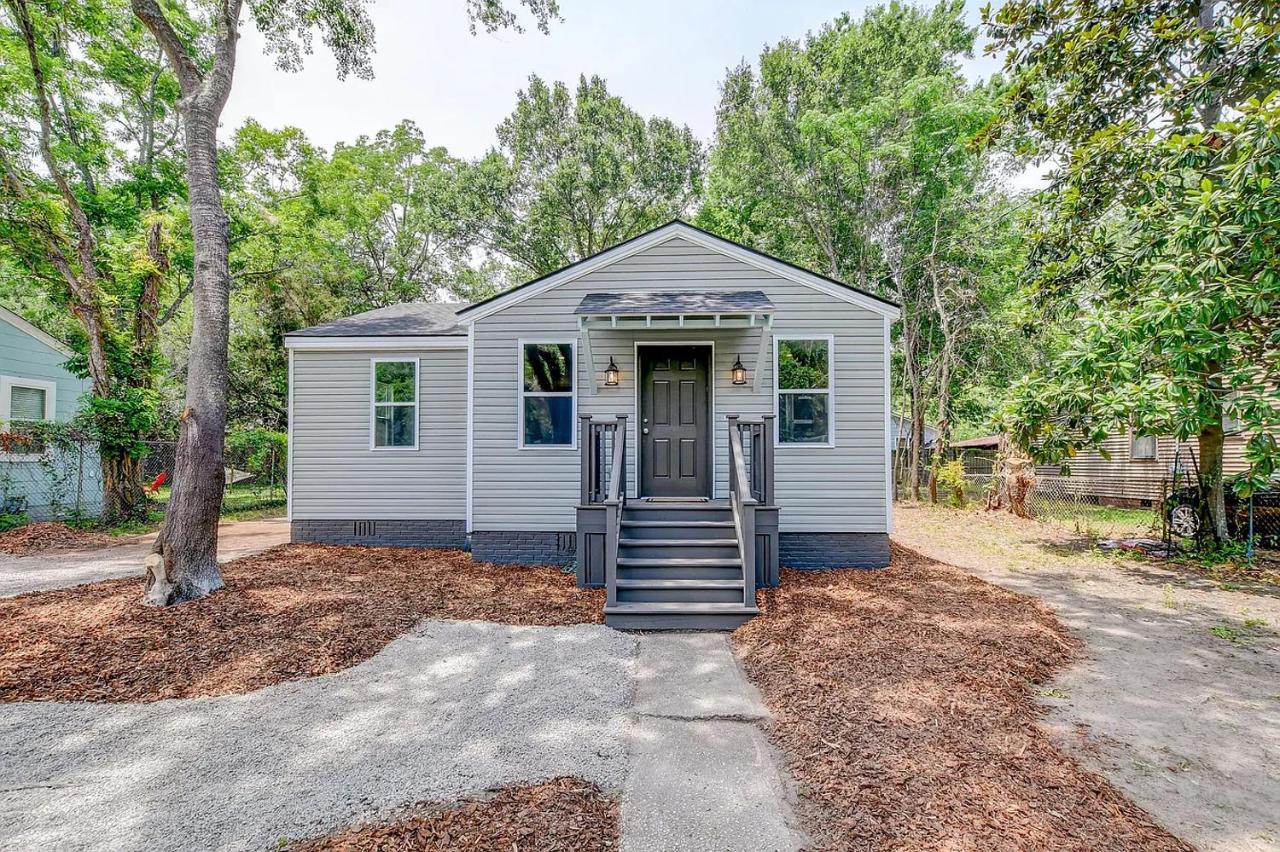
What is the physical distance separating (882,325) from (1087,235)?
372cm

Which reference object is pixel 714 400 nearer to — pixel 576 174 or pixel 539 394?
pixel 539 394

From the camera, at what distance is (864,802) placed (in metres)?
2.46

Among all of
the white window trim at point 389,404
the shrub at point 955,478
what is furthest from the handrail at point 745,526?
the shrub at point 955,478

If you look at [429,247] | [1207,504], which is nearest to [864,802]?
[1207,504]

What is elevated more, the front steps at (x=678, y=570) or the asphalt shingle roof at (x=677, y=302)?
the asphalt shingle roof at (x=677, y=302)

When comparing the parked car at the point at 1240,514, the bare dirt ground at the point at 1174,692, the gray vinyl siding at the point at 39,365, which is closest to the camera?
the bare dirt ground at the point at 1174,692

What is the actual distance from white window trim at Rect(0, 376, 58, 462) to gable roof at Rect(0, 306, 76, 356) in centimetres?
80

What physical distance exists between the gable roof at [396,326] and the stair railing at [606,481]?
289 cm

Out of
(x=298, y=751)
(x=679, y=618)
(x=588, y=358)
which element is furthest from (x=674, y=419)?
(x=298, y=751)

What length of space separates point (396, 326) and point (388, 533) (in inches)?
130

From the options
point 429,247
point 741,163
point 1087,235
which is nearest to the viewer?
point 1087,235

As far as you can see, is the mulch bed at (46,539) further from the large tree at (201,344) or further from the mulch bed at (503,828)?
the mulch bed at (503,828)

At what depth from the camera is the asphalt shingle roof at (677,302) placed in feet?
20.5

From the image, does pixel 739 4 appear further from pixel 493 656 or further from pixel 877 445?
pixel 493 656
